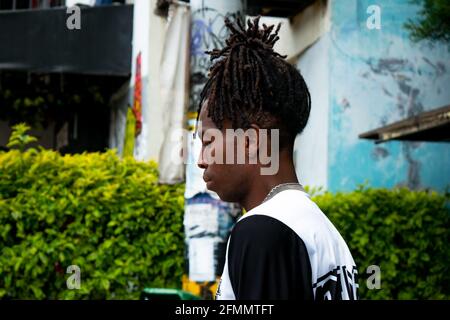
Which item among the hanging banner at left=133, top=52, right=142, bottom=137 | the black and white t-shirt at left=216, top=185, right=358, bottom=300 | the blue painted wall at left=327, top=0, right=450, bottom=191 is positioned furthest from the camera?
the hanging banner at left=133, top=52, right=142, bottom=137

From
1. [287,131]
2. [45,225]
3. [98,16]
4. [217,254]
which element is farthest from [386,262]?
[98,16]

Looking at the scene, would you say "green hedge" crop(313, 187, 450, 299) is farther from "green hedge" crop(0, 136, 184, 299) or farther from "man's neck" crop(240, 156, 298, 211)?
"man's neck" crop(240, 156, 298, 211)

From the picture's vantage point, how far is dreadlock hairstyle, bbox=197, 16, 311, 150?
2.25 meters

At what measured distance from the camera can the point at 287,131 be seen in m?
2.27

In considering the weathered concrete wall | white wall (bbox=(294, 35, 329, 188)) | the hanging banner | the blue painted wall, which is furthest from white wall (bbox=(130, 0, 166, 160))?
the blue painted wall

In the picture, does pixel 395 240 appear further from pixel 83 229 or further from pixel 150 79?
pixel 150 79

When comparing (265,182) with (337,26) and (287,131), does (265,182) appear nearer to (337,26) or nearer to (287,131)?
(287,131)

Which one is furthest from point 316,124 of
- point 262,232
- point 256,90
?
point 262,232

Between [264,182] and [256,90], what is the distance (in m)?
0.27

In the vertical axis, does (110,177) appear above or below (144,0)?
below

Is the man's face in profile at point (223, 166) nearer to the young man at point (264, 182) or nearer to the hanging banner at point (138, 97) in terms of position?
the young man at point (264, 182)

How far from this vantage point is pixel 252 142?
2.21 meters

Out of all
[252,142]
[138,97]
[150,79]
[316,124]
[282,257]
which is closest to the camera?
[282,257]
